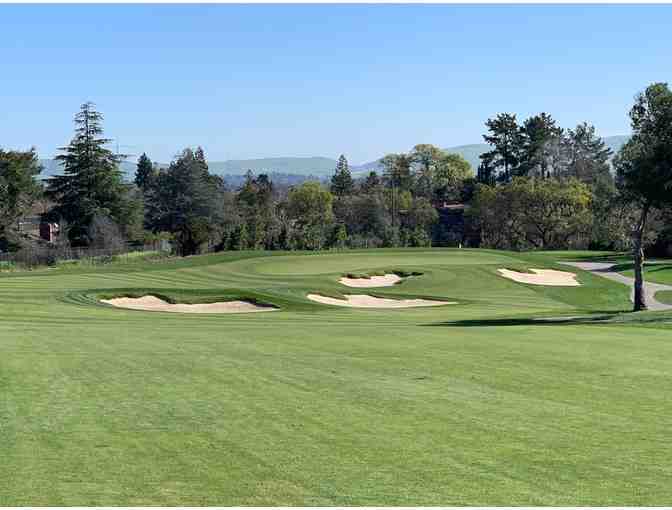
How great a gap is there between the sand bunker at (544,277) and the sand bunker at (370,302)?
1239 centimetres

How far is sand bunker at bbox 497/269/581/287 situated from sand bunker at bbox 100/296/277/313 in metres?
22.7

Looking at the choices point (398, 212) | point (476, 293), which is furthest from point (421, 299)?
point (398, 212)

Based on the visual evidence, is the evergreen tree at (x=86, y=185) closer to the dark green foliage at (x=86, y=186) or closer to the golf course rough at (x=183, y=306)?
the dark green foliage at (x=86, y=186)

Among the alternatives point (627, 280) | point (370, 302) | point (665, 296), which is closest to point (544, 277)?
point (627, 280)

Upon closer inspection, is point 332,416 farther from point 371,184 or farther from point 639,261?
point 371,184

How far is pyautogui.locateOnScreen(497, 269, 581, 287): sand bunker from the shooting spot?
2223 inches

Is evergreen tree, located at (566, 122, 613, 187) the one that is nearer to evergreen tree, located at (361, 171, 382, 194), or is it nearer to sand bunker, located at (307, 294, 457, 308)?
evergreen tree, located at (361, 171, 382, 194)

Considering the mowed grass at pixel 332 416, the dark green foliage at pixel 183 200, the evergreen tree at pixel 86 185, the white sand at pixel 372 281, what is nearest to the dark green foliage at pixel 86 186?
the evergreen tree at pixel 86 185

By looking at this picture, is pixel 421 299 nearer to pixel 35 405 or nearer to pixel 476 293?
pixel 476 293

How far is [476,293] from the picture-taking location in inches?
2018

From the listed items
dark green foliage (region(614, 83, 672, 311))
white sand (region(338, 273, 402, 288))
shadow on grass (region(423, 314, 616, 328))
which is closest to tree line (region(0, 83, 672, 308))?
dark green foliage (region(614, 83, 672, 311))

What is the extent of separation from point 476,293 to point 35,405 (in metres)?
41.6

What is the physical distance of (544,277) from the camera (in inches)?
2330

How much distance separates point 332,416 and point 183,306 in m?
29.3
